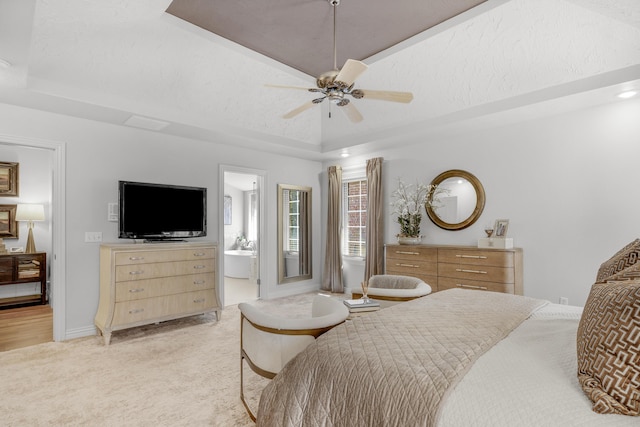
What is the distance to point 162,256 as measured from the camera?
403 cm

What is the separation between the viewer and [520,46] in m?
3.44

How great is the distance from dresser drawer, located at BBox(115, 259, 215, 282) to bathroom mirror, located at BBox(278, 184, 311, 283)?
1.81 m

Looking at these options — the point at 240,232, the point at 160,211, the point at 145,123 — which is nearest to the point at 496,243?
the point at 160,211

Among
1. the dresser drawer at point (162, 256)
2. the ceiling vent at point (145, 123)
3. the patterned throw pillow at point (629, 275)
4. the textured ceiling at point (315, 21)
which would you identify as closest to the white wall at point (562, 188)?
the textured ceiling at point (315, 21)

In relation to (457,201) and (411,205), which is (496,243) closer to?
(457,201)

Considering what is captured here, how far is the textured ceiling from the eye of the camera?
3.08 meters

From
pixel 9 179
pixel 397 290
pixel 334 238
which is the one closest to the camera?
pixel 397 290

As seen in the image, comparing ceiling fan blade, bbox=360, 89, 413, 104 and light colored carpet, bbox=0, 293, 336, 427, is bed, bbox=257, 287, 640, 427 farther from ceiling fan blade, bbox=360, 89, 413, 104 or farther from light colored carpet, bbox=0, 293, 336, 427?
ceiling fan blade, bbox=360, 89, 413, 104

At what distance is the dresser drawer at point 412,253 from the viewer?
456cm

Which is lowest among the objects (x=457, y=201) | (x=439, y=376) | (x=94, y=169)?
(x=439, y=376)

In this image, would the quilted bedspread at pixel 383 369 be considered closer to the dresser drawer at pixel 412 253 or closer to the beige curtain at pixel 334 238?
the dresser drawer at pixel 412 253

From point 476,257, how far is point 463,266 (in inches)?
7.7

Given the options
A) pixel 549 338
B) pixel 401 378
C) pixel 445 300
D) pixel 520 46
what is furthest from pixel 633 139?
pixel 401 378

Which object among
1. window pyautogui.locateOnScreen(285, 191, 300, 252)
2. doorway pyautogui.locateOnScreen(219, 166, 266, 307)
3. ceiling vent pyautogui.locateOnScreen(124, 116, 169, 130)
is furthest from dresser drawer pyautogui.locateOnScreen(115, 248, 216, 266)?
doorway pyautogui.locateOnScreen(219, 166, 266, 307)
